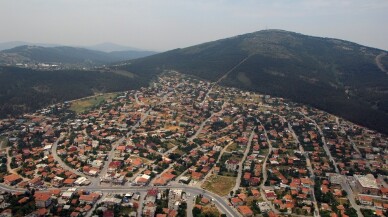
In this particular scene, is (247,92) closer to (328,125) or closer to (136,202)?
(328,125)

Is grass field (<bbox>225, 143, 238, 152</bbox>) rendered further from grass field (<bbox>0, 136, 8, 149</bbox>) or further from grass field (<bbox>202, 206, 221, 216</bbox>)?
grass field (<bbox>0, 136, 8, 149</bbox>)

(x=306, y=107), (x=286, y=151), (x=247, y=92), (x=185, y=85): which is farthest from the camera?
(x=185, y=85)

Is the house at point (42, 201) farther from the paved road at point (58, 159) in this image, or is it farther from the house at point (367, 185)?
the house at point (367, 185)

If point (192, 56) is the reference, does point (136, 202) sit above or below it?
below

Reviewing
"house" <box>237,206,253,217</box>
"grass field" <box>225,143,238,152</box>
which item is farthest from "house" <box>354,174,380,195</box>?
"grass field" <box>225,143,238,152</box>

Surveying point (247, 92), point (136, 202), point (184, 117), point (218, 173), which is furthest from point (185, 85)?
point (136, 202)

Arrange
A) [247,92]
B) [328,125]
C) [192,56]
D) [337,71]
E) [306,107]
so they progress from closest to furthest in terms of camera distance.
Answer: [328,125]
[306,107]
[247,92]
[337,71]
[192,56]
